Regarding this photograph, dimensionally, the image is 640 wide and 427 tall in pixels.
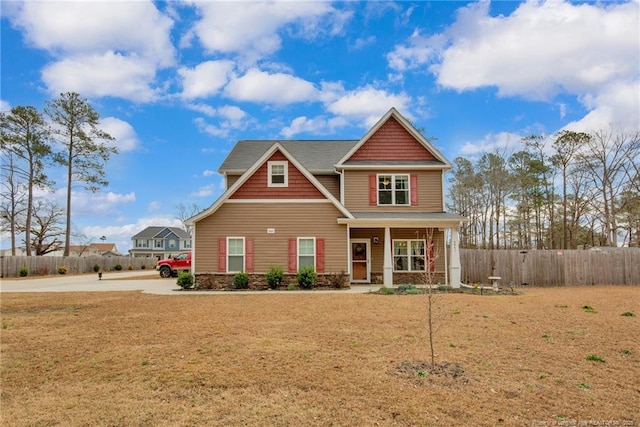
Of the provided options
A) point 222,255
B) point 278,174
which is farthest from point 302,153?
point 222,255

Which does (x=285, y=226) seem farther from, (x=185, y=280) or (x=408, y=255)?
(x=408, y=255)

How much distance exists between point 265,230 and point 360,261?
16.1 feet

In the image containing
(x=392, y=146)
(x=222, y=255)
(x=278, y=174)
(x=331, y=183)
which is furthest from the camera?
(x=331, y=183)

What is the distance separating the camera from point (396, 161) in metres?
19.3

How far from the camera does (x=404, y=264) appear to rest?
1897cm

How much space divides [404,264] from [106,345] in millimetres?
14335

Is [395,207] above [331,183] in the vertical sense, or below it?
below

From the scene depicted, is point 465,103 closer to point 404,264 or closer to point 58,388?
point 404,264

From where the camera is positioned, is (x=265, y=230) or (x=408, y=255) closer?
(x=265, y=230)

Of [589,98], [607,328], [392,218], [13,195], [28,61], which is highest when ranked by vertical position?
[589,98]

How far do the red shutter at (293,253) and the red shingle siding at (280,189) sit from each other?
192cm

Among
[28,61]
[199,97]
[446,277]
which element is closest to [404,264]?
[446,277]

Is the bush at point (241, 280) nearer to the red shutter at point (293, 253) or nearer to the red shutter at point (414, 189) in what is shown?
the red shutter at point (293, 253)

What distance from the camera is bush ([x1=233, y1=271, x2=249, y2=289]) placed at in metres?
16.6
